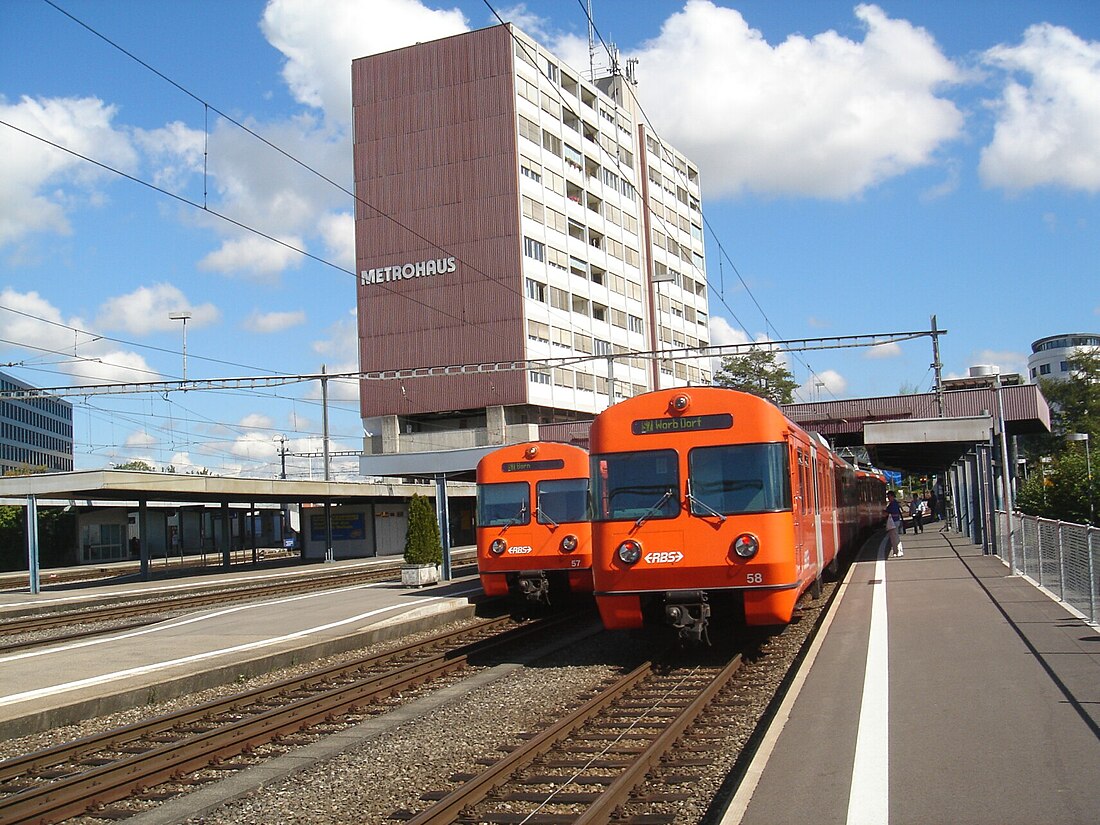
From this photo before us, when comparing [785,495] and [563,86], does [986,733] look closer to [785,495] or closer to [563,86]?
[785,495]

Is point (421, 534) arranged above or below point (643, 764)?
above

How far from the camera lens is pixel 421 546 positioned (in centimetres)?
2297

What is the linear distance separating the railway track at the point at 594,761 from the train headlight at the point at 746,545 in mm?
1327

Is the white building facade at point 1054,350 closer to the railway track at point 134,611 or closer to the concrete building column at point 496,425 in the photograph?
the concrete building column at point 496,425

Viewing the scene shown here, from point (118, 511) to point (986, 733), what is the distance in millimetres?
48785

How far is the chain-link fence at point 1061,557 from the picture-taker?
37.6 feet

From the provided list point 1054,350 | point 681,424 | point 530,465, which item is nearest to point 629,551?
point 681,424

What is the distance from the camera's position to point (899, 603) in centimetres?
1462

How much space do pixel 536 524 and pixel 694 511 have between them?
5468mm

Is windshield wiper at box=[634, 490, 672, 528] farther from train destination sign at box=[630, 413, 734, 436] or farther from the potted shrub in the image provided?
the potted shrub

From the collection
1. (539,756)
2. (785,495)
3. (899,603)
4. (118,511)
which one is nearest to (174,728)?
(539,756)

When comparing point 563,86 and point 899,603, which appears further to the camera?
point 563,86

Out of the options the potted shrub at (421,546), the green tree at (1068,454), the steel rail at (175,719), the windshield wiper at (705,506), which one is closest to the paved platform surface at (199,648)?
the potted shrub at (421,546)

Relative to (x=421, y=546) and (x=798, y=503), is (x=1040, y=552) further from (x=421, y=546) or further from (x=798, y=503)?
(x=421, y=546)
